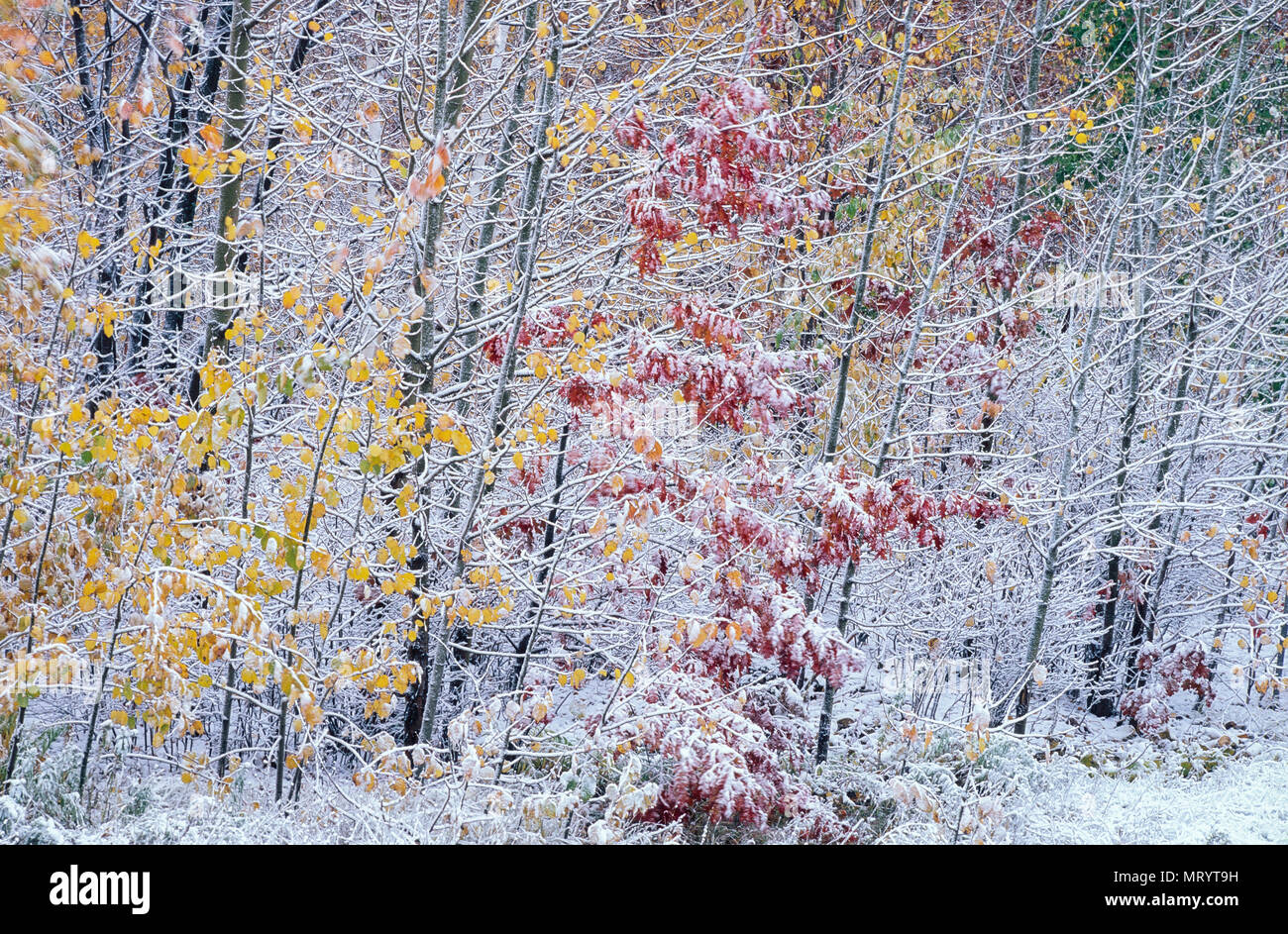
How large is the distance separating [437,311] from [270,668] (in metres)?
3.03

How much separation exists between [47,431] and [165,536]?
2.24 feet

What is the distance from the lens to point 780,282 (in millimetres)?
9734

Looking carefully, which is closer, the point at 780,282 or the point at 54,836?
the point at 54,836

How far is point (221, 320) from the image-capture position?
6.57 meters

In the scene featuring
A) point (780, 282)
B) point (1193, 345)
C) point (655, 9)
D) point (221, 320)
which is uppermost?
point (655, 9)

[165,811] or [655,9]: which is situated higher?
[655,9]

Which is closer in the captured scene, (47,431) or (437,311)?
(47,431)

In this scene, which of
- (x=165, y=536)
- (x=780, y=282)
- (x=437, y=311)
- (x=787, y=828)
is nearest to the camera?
(x=165, y=536)
